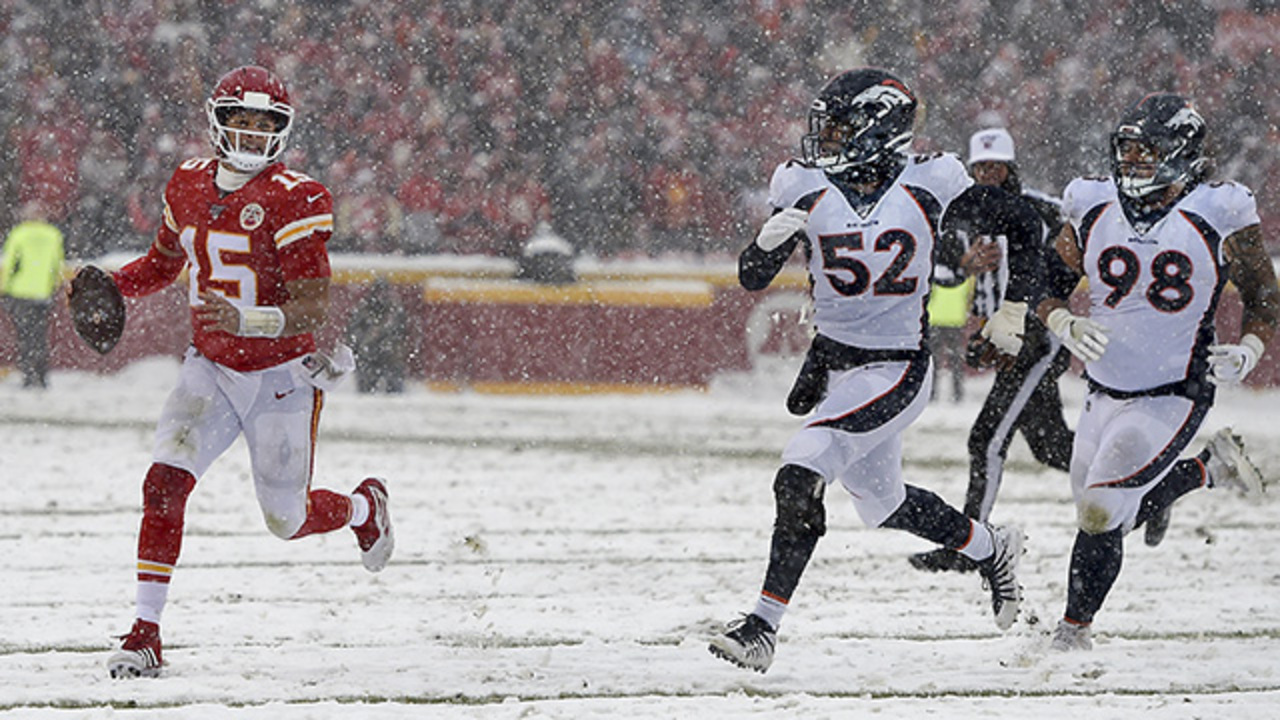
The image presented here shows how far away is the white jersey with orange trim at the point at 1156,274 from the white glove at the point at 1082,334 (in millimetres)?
74

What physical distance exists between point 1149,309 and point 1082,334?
232 millimetres

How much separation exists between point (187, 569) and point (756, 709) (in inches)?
135

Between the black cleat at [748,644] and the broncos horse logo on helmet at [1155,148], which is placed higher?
the broncos horse logo on helmet at [1155,148]

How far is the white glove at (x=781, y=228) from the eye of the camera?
5.48m

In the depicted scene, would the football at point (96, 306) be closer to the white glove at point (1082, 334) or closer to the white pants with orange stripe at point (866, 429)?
the white pants with orange stripe at point (866, 429)

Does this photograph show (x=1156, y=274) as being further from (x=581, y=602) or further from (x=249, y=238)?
(x=249, y=238)

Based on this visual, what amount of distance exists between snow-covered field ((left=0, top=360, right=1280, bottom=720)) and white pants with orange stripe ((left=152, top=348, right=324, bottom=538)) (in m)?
0.54

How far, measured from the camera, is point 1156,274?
6012 mm

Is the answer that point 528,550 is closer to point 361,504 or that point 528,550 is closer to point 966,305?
point 361,504

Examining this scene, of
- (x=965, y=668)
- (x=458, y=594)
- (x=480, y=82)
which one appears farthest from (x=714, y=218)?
(x=965, y=668)

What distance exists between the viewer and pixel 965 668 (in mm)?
5688

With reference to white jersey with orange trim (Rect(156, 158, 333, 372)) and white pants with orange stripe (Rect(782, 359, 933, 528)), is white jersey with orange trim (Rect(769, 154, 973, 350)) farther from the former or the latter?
white jersey with orange trim (Rect(156, 158, 333, 372))

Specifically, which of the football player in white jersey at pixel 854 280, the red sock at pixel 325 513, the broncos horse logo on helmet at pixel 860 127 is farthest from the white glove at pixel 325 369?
the broncos horse logo on helmet at pixel 860 127

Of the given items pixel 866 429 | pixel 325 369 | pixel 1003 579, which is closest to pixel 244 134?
pixel 325 369
